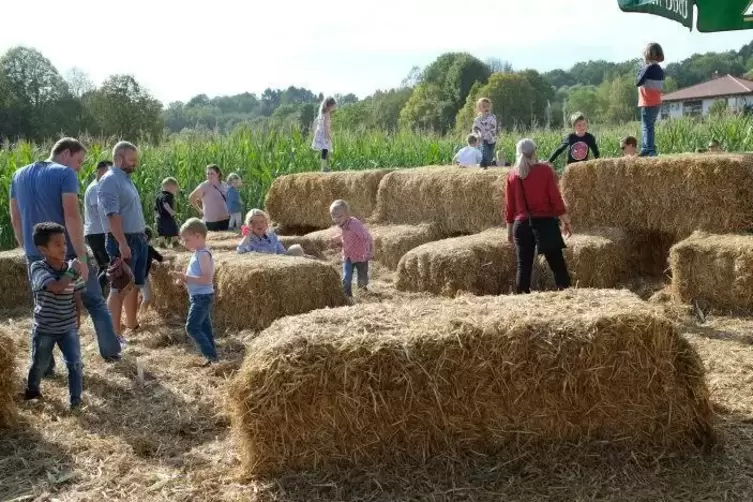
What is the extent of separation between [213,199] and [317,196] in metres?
1.99

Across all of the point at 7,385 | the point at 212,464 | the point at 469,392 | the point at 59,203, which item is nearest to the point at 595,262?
the point at 469,392

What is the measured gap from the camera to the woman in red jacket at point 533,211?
6695 millimetres

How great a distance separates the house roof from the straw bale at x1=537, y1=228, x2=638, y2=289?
59.1 metres

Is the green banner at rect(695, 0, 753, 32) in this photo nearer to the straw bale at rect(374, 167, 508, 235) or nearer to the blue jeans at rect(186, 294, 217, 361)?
the blue jeans at rect(186, 294, 217, 361)

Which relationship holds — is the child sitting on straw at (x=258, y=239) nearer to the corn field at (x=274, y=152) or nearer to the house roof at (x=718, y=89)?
→ the corn field at (x=274, y=152)

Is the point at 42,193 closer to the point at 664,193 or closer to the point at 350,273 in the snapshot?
the point at 350,273

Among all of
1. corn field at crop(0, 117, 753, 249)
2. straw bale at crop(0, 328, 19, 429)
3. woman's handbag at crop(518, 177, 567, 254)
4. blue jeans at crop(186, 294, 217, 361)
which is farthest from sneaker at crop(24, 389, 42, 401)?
corn field at crop(0, 117, 753, 249)

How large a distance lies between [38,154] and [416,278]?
29.2ft

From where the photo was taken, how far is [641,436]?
143 inches

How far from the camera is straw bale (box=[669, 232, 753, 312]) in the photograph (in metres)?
6.65

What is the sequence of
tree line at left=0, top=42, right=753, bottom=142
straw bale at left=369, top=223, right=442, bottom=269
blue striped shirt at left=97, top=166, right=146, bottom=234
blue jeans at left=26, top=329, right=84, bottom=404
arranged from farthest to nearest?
tree line at left=0, top=42, right=753, bottom=142 < straw bale at left=369, top=223, right=442, bottom=269 < blue striped shirt at left=97, top=166, right=146, bottom=234 < blue jeans at left=26, top=329, right=84, bottom=404

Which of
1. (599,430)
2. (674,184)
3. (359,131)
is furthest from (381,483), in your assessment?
(359,131)

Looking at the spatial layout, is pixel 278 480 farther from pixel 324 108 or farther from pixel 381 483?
pixel 324 108

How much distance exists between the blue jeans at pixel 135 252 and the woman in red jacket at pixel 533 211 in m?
3.38
